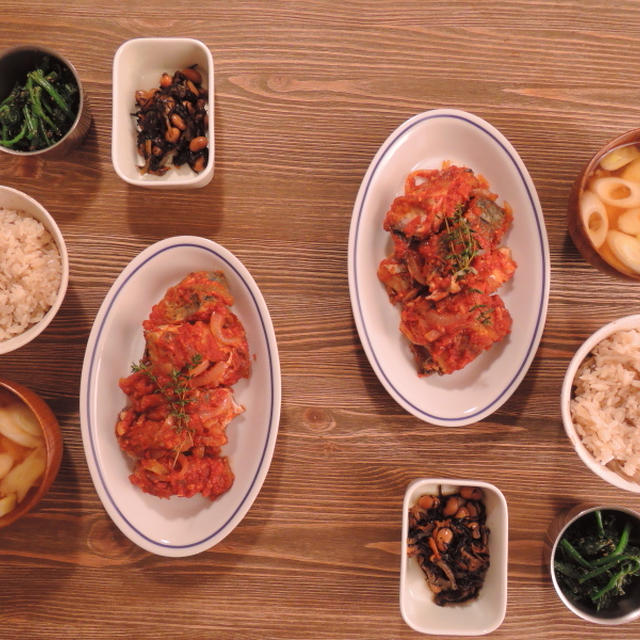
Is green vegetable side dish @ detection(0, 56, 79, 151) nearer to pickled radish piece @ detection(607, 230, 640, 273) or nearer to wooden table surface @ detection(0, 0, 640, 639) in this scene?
wooden table surface @ detection(0, 0, 640, 639)

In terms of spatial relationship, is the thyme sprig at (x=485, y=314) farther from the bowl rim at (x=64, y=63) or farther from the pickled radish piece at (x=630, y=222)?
the bowl rim at (x=64, y=63)

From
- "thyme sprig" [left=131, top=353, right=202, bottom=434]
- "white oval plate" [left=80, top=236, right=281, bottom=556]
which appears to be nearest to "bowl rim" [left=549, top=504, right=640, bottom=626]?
"white oval plate" [left=80, top=236, right=281, bottom=556]

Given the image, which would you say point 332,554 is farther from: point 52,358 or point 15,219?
point 15,219

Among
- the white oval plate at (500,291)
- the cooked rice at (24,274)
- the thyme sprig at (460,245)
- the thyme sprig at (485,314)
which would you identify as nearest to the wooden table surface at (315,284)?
the white oval plate at (500,291)

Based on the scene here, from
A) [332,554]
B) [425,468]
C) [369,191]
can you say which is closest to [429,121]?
[369,191]

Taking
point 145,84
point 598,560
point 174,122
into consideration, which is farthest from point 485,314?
point 145,84

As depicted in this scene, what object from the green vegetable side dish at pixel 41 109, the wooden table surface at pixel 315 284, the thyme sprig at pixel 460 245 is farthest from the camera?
the wooden table surface at pixel 315 284
